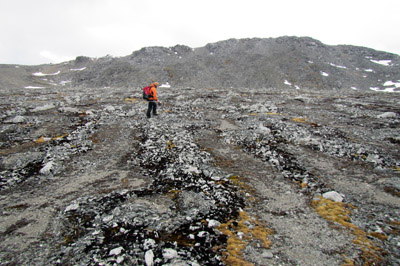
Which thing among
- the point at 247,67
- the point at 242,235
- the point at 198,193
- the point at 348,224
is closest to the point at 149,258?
the point at 242,235

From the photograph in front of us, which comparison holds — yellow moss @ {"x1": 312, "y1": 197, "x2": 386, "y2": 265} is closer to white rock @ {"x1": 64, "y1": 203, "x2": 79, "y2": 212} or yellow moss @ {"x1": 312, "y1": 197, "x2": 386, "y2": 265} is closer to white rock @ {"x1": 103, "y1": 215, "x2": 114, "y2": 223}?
white rock @ {"x1": 103, "y1": 215, "x2": 114, "y2": 223}

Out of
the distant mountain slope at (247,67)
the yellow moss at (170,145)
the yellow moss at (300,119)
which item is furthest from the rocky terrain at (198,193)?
the distant mountain slope at (247,67)

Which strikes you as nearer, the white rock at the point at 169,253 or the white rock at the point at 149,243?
the white rock at the point at 169,253

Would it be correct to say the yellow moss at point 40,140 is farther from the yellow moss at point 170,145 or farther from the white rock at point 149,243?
the white rock at point 149,243

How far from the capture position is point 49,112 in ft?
59.8

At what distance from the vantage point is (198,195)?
7.07 meters

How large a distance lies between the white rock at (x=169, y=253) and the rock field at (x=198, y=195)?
3 cm

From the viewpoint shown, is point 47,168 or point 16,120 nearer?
point 47,168

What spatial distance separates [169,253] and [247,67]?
277 feet

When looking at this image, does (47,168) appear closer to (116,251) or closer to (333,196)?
(116,251)

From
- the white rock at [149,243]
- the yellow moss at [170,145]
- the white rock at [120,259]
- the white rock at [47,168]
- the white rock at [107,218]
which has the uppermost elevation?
the yellow moss at [170,145]

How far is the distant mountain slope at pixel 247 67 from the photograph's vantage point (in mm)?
70688

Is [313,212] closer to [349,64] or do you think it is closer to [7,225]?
[7,225]

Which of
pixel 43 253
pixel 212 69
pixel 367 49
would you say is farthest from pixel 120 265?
pixel 367 49
